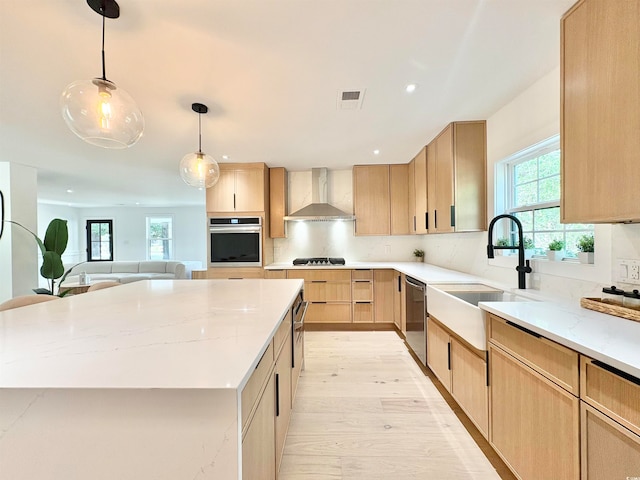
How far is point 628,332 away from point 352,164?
335cm

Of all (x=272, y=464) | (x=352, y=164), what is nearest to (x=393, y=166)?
(x=352, y=164)

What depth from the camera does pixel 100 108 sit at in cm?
126

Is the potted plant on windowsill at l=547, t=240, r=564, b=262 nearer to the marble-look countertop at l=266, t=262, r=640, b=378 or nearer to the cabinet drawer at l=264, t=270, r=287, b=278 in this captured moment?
the marble-look countertop at l=266, t=262, r=640, b=378

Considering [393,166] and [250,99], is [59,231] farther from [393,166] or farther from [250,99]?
[393,166]

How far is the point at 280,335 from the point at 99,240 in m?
10.4

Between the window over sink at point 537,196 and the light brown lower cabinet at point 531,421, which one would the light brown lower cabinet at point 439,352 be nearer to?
the light brown lower cabinet at point 531,421

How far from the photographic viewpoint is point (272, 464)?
1.14 meters

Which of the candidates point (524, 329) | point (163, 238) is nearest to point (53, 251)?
point (524, 329)

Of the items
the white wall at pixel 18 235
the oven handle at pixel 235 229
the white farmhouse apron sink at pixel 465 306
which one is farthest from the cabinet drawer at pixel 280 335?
the white wall at pixel 18 235

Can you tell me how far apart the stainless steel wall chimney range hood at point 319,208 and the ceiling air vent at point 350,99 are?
70.3 inches

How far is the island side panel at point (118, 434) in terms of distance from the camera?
2.15 ft

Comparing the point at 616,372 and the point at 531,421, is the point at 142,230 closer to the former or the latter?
the point at 531,421

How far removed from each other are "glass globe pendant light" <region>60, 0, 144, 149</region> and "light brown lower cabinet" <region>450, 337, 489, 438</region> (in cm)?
237

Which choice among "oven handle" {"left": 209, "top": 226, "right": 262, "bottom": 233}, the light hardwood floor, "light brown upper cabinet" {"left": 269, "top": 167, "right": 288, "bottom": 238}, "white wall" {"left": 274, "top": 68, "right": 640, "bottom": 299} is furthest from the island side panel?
"light brown upper cabinet" {"left": 269, "top": 167, "right": 288, "bottom": 238}
